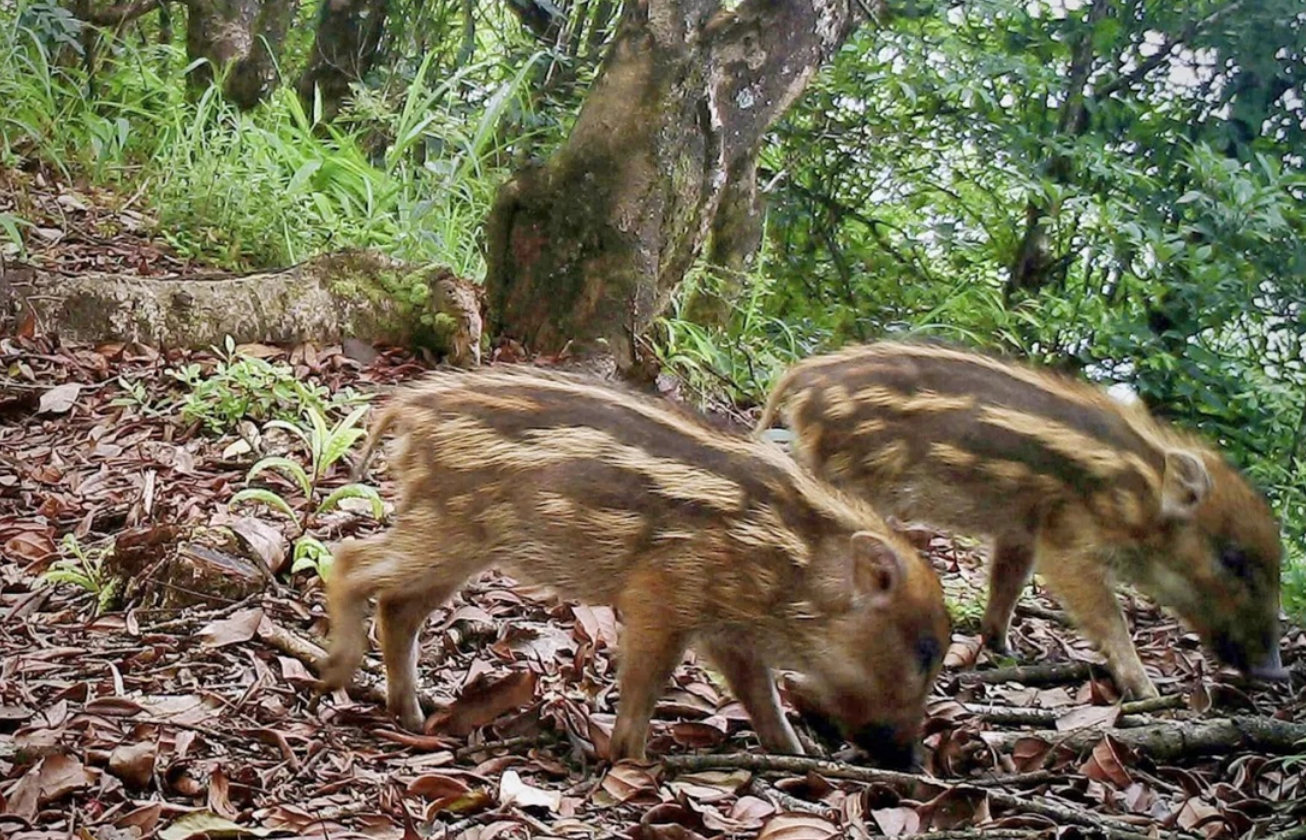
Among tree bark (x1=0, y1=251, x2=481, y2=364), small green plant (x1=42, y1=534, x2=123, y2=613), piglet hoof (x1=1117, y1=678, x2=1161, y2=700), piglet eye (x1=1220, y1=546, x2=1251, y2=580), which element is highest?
piglet eye (x1=1220, y1=546, x2=1251, y2=580)

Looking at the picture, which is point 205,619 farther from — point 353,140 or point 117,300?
point 353,140

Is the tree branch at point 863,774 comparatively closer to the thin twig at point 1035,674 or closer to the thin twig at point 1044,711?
the thin twig at point 1044,711

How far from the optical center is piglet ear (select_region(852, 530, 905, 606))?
11.6ft

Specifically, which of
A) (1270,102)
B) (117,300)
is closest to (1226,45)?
(1270,102)

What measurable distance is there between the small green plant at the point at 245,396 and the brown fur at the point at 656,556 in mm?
1550

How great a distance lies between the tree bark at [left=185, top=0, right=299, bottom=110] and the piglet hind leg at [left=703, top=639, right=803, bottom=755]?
488 centimetres

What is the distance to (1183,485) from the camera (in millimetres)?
4602

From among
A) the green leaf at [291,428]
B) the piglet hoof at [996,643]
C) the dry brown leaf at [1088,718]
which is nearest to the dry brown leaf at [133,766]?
the green leaf at [291,428]

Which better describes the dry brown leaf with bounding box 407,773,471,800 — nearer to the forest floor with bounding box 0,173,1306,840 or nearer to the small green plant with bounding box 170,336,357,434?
the forest floor with bounding box 0,173,1306,840

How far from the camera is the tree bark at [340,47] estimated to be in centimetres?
804

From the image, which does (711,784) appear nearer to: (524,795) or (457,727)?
(524,795)

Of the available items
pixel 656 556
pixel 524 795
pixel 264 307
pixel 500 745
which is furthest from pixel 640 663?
pixel 264 307

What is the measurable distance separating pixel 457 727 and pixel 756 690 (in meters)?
0.69

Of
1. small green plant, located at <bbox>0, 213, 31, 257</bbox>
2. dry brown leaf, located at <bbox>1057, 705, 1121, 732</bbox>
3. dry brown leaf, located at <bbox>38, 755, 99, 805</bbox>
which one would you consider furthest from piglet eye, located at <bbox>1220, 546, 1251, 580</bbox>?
small green plant, located at <bbox>0, 213, 31, 257</bbox>
